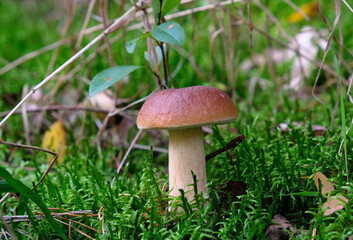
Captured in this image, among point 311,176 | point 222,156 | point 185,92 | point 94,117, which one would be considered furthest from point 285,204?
point 94,117

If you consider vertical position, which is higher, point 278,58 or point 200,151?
point 278,58

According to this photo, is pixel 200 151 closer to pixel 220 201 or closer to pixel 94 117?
pixel 220 201

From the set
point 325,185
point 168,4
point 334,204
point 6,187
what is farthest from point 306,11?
point 6,187

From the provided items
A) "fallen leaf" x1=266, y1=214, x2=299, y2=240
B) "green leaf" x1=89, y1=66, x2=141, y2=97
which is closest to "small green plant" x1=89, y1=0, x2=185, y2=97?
"green leaf" x1=89, y1=66, x2=141, y2=97

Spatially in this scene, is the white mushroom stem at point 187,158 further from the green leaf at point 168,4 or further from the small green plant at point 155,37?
the green leaf at point 168,4

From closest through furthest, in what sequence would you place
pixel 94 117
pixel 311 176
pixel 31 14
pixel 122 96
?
pixel 311 176, pixel 94 117, pixel 122 96, pixel 31 14

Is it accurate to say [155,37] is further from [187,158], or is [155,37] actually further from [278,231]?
[278,231]

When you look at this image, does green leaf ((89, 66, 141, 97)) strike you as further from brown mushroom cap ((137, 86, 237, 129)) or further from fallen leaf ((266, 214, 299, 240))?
fallen leaf ((266, 214, 299, 240))

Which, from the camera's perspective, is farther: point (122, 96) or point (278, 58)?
point (278, 58)
